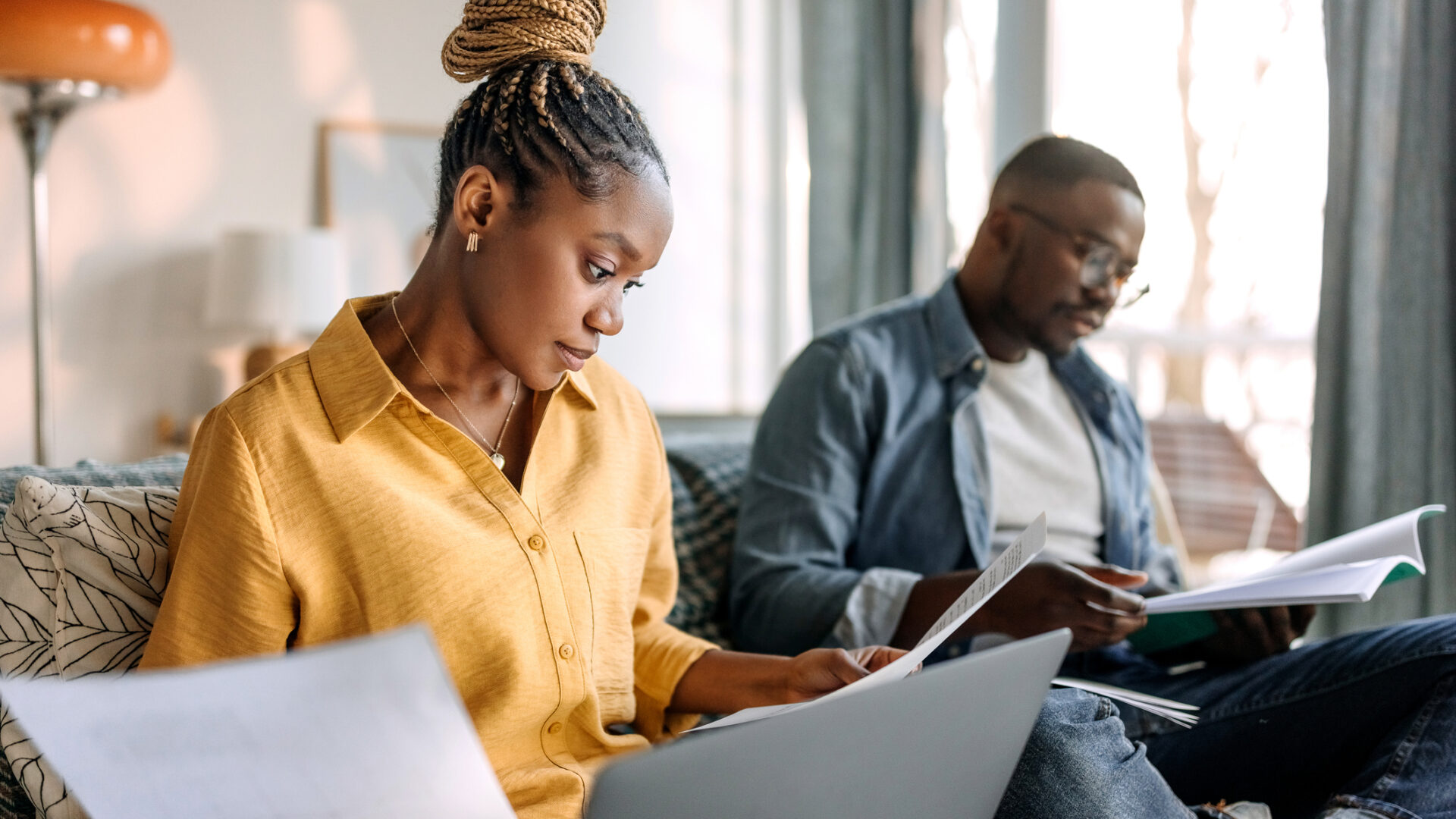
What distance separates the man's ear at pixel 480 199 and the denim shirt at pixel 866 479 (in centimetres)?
64

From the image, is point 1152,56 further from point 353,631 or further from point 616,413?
point 353,631

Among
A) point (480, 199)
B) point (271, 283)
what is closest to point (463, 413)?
point (480, 199)

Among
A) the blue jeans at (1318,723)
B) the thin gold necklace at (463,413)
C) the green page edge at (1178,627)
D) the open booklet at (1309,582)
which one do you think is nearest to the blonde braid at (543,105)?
the thin gold necklace at (463,413)

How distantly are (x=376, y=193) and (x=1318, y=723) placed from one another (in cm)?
285

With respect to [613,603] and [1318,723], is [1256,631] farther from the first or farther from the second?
[613,603]

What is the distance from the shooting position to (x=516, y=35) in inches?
36.5

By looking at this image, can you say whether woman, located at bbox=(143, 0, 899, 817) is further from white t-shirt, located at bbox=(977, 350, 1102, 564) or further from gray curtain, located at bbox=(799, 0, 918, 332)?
gray curtain, located at bbox=(799, 0, 918, 332)

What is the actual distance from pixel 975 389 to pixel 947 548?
0.76 ft

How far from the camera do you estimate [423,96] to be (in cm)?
338

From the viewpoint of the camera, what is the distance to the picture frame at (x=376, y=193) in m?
3.28

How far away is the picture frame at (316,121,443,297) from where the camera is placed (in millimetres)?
3281

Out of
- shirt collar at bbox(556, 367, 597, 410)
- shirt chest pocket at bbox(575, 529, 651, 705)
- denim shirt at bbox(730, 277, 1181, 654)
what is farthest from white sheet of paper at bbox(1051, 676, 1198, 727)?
shirt collar at bbox(556, 367, 597, 410)

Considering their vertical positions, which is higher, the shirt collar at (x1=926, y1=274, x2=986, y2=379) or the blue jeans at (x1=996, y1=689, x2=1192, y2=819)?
the shirt collar at (x1=926, y1=274, x2=986, y2=379)

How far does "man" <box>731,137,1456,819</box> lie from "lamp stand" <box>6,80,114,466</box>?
224cm
